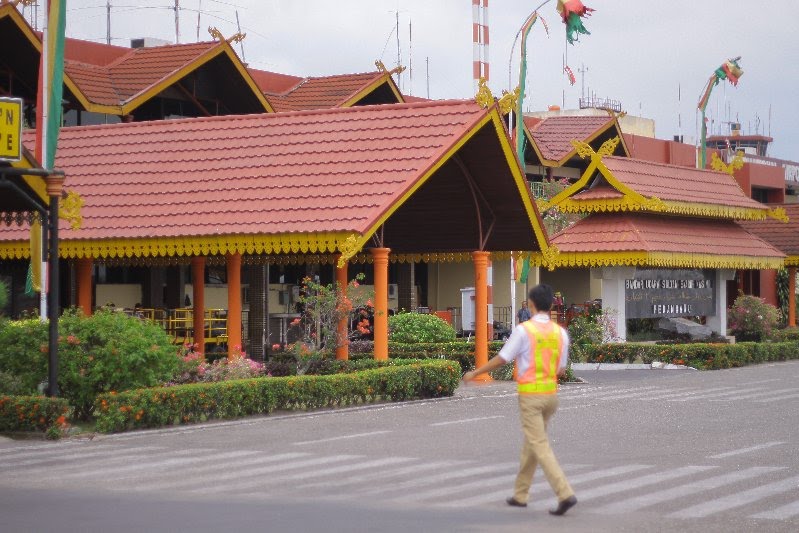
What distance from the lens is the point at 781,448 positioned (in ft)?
52.8

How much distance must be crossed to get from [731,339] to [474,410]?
77.8 ft

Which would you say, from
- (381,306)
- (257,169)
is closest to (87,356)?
(381,306)

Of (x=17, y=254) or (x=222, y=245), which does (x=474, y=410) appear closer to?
(x=222, y=245)

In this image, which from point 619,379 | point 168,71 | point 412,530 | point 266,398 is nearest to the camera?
point 412,530

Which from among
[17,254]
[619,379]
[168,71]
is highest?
[168,71]

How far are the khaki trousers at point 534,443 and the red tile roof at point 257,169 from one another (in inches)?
465

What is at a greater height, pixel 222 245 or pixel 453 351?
pixel 222 245

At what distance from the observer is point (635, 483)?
12.9 metres

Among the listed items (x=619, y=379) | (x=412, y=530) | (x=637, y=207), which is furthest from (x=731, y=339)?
(x=412, y=530)

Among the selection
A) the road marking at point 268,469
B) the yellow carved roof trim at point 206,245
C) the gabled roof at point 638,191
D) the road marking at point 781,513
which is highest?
the gabled roof at point 638,191

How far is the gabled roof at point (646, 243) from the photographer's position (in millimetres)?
38750

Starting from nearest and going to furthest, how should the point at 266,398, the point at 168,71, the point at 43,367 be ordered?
1. the point at 43,367
2. the point at 266,398
3. the point at 168,71

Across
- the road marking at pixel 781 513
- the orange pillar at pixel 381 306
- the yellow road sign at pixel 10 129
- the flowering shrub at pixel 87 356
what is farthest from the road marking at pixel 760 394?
the road marking at pixel 781 513

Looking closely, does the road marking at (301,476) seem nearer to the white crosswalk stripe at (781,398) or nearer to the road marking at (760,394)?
the white crosswalk stripe at (781,398)
